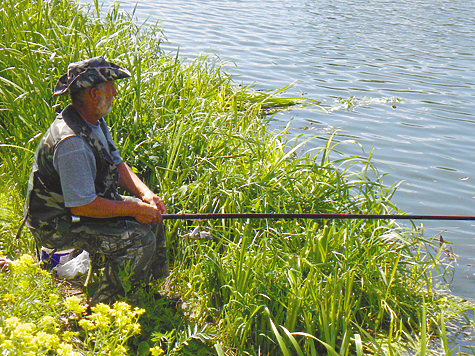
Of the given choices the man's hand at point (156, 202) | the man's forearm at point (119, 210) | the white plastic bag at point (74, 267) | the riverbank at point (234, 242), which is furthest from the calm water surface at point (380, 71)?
the white plastic bag at point (74, 267)

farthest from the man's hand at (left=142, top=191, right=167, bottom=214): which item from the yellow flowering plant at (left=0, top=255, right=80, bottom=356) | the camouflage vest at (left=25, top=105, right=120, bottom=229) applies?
the yellow flowering plant at (left=0, top=255, right=80, bottom=356)

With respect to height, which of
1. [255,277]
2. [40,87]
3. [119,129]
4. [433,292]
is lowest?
[433,292]

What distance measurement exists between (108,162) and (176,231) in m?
0.92

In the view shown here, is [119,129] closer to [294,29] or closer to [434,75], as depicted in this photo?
[434,75]

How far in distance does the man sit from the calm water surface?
105 inches

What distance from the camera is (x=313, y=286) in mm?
3102

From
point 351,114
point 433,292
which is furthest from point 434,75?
point 433,292

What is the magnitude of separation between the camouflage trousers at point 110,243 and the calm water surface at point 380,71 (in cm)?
264

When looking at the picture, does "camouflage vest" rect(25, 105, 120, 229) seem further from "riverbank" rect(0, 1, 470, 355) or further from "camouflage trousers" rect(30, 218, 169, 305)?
"riverbank" rect(0, 1, 470, 355)

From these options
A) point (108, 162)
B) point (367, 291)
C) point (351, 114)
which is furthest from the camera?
point (351, 114)

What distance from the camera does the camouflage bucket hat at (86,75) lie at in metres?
2.86

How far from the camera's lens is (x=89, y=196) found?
9.20ft

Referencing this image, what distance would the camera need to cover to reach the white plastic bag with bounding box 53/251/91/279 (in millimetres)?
3314

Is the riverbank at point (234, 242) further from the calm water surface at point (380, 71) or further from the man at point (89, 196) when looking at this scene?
the calm water surface at point (380, 71)
